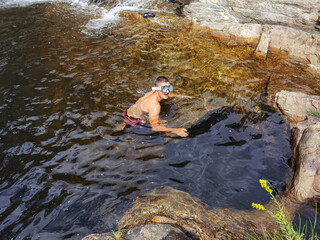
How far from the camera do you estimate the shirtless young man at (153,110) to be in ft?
18.8

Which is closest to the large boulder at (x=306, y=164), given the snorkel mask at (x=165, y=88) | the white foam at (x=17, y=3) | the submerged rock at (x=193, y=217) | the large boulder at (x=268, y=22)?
the submerged rock at (x=193, y=217)

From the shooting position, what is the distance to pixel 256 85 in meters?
7.14

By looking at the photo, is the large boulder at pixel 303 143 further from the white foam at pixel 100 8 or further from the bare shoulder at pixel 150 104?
the white foam at pixel 100 8

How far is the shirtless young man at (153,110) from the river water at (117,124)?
242 millimetres

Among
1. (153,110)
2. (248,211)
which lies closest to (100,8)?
(153,110)

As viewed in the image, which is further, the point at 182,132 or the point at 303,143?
the point at 182,132

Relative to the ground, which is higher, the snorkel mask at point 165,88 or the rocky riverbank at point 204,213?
the snorkel mask at point 165,88

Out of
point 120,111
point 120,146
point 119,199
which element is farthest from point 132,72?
point 119,199

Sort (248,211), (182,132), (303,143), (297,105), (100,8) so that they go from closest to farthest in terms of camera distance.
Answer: (248,211)
(303,143)
(182,132)
(297,105)
(100,8)

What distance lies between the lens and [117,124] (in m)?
5.97

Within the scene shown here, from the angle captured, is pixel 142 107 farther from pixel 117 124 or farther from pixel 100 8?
pixel 100 8

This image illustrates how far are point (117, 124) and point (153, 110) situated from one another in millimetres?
991

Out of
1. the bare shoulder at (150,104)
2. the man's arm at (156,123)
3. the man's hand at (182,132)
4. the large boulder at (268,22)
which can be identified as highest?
the large boulder at (268,22)

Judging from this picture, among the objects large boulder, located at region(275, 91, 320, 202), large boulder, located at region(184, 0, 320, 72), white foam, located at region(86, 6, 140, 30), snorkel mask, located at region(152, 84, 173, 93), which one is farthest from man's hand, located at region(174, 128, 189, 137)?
white foam, located at region(86, 6, 140, 30)
